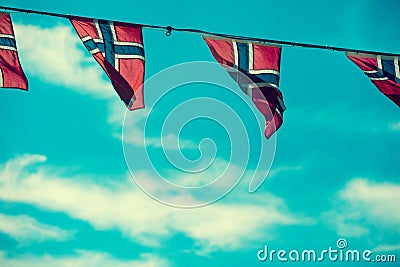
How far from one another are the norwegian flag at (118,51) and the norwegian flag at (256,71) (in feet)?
4.97

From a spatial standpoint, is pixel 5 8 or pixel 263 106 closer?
pixel 5 8

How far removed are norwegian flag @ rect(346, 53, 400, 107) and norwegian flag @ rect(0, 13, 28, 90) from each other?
673cm

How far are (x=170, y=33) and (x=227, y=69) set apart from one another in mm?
1356

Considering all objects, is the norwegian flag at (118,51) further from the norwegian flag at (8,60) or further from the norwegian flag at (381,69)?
the norwegian flag at (381,69)

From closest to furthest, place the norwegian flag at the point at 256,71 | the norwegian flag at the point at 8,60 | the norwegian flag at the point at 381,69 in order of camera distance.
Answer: the norwegian flag at the point at 8,60
the norwegian flag at the point at 256,71
the norwegian flag at the point at 381,69

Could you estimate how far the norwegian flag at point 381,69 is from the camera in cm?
1316

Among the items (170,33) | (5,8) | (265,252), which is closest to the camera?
A: (5,8)

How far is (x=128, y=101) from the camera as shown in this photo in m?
12.0

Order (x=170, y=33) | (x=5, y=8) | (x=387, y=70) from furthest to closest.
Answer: (x=387, y=70), (x=170, y=33), (x=5, y=8)

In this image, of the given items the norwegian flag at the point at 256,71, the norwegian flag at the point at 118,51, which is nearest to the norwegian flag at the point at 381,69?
the norwegian flag at the point at 256,71

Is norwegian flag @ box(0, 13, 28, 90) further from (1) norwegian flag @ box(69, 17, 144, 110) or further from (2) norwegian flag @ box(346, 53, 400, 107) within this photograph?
(2) norwegian flag @ box(346, 53, 400, 107)

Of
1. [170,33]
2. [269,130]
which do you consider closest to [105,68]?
[170,33]

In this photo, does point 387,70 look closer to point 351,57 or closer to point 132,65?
point 351,57

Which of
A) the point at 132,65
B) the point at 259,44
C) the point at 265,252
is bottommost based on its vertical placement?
the point at 265,252
